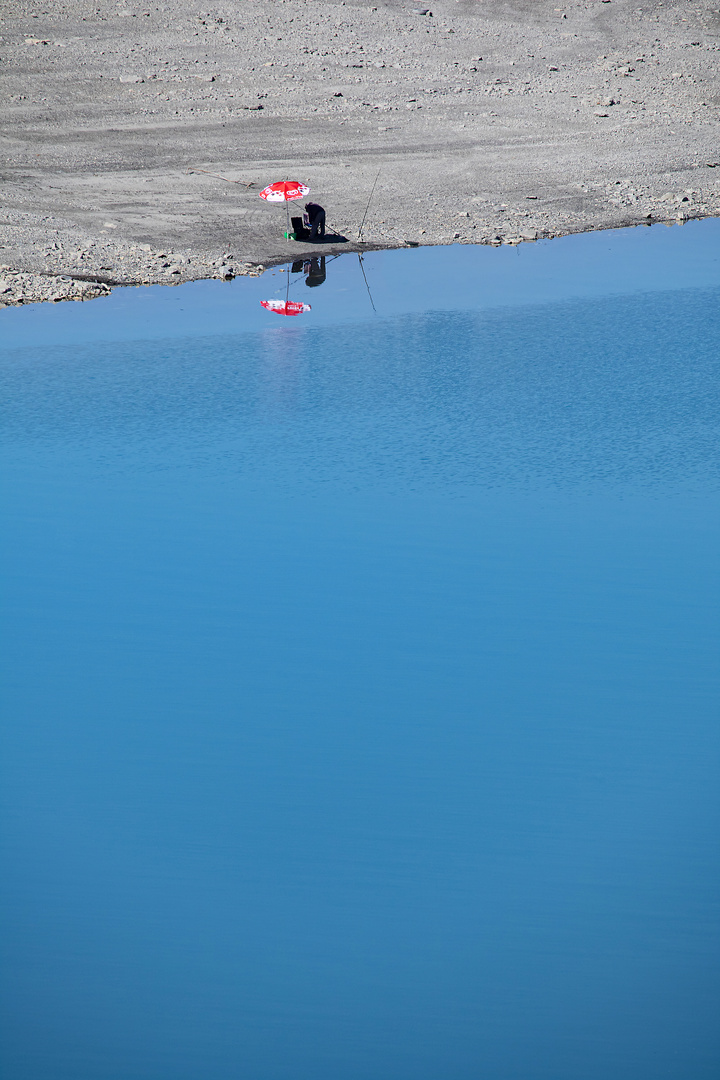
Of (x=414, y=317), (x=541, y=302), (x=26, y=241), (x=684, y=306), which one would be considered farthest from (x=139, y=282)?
(x=684, y=306)

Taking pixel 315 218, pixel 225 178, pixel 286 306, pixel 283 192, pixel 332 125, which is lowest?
pixel 286 306

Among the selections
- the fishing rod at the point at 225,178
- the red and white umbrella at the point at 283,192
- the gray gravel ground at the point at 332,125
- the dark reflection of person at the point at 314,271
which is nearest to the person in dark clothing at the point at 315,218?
the gray gravel ground at the point at 332,125

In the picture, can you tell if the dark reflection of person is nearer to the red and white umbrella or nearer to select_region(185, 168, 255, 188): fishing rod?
the red and white umbrella

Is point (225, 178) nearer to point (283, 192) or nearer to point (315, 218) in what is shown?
point (315, 218)

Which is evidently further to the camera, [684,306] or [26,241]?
[26,241]

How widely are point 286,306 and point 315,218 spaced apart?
67.0 inches

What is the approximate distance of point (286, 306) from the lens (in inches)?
425

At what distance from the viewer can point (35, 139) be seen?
14445 mm

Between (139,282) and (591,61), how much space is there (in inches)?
388

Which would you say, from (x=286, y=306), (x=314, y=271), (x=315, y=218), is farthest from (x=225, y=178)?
(x=286, y=306)

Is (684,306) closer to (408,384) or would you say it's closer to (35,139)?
(408,384)

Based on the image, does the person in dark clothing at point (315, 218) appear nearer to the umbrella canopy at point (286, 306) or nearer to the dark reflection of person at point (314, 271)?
the dark reflection of person at point (314, 271)

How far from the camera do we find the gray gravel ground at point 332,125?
480 inches

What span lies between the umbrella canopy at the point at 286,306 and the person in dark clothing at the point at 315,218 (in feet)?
5.03
